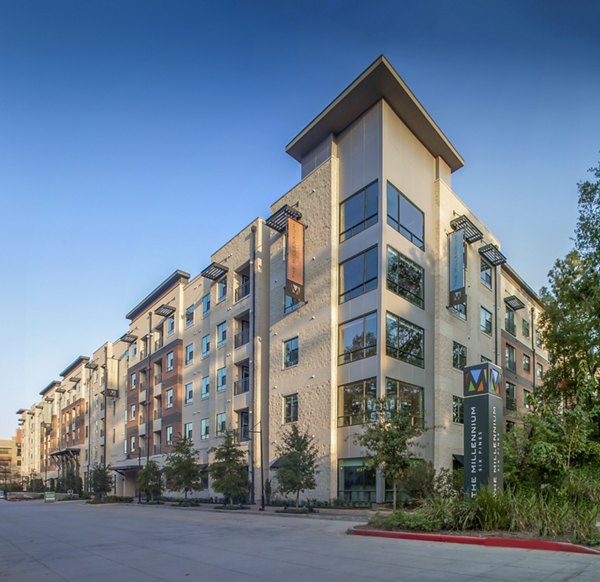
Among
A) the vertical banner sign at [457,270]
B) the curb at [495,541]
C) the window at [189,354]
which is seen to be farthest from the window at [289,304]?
the curb at [495,541]

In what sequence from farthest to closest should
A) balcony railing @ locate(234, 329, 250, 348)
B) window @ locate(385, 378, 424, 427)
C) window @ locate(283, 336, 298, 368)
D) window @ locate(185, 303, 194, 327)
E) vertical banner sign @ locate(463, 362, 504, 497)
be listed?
window @ locate(185, 303, 194, 327) < balcony railing @ locate(234, 329, 250, 348) < window @ locate(283, 336, 298, 368) < window @ locate(385, 378, 424, 427) < vertical banner sign @ locate(463, 362, 504, 497)

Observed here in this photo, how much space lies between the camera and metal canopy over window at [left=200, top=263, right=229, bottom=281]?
41.4 meters

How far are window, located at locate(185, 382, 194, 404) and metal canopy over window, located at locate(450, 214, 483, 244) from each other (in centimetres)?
2575

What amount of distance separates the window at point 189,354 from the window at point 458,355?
23.8m

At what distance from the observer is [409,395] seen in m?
28.4

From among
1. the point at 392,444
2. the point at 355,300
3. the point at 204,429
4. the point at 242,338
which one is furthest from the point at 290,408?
the point at 204,429

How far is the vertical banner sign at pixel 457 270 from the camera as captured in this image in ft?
103

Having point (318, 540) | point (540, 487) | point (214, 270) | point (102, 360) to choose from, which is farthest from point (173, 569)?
point (102, 360)

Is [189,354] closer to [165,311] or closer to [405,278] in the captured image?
[165,311]

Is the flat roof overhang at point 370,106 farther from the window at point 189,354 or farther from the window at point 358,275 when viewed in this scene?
the window at point 189,354

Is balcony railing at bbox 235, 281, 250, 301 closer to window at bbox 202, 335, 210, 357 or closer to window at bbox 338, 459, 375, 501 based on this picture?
window at bbox 202, 335, 210, 357

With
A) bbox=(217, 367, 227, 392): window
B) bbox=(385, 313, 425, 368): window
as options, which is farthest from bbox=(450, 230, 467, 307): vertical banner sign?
bbox=(217, 367, 227, 392): window

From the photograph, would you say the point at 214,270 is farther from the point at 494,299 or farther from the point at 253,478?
the point at 494,299

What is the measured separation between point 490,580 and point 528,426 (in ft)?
38.0
